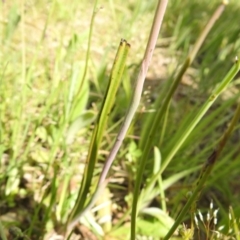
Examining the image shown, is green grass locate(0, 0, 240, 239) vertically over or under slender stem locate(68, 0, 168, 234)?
under

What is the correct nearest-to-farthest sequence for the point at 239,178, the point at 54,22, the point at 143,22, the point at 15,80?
the point at 15,80
the point at 239,178
the point at 54,22
the point at 143,22

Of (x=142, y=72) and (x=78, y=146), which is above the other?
(x=142, y=72)

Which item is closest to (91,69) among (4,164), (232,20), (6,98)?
(6,98)

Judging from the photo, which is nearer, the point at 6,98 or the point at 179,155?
the point at 6,98

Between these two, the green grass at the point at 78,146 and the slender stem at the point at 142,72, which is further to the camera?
the green grass at the point at 78,146

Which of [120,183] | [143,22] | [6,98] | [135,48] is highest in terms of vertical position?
[143,22]

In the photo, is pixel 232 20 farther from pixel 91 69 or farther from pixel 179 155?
pixel 179 155

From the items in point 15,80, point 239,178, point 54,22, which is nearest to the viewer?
point 15,80

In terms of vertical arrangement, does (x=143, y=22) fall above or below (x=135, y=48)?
above

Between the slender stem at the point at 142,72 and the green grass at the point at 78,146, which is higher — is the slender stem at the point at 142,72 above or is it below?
above

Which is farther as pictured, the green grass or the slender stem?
the green grass

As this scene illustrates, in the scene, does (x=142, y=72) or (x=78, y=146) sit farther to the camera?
(x=78, y=146)
